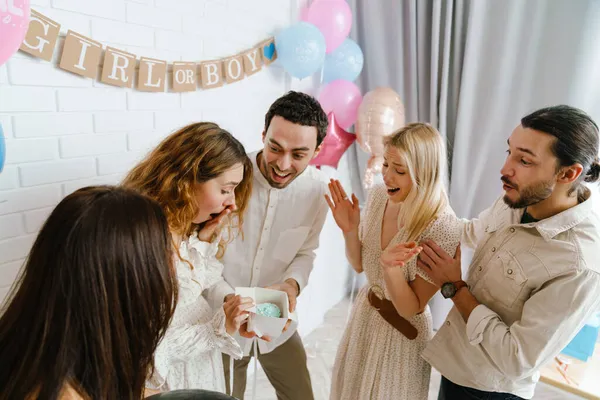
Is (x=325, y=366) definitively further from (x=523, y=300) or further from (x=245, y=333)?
(x=523, y=300)

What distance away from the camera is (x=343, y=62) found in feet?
8.73

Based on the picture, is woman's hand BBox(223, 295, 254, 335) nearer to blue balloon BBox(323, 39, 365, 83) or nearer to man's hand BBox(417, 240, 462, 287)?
man's hand BBox(417, 240, 462, 287)

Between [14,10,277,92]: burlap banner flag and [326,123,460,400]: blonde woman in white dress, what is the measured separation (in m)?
0.77

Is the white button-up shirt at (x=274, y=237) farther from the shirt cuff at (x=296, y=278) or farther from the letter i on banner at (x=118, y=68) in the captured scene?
the letter i on banner at (x=118, y=68)

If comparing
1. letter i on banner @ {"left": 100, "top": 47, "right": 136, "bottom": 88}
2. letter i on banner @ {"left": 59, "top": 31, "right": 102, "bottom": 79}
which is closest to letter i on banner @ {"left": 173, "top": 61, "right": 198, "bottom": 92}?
letter i on banner @ {"left": 100, "top": 47, "right": 136, "bottom": 88}

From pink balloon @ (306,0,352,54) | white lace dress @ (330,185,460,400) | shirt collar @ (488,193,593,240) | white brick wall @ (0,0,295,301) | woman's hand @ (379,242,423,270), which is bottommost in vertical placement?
white lace dress @ (330,185,460,400)

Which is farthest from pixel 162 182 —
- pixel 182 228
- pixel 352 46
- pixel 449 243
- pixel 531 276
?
pixel 352 46

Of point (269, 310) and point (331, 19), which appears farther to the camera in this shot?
point (331, 19)

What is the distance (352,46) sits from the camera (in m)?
2.71

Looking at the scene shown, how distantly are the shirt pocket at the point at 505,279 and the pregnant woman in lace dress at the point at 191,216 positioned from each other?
781mm

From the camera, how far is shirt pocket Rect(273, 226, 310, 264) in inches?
74.0

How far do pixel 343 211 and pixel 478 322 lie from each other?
25.5 inches

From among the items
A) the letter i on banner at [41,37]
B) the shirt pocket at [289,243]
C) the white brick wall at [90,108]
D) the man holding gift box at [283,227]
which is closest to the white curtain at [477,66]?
the white brick wall at [90,108]

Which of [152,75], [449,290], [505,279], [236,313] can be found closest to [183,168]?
[236,313]
